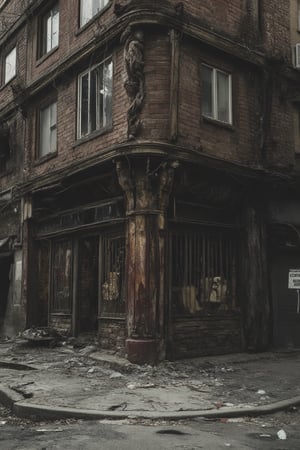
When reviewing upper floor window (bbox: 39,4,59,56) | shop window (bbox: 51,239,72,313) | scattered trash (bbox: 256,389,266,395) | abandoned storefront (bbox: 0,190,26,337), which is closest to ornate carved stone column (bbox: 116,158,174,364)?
scattered trash (bbox: 256,389,266,395)

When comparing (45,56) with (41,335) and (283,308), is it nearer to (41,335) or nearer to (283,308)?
(41,335)

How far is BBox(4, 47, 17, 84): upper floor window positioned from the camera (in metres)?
17.2

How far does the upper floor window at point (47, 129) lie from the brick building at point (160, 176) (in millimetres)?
55

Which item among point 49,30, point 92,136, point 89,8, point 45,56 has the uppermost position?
point 49,30

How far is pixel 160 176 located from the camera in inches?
415

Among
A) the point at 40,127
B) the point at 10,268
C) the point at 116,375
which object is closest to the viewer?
the point at 116,375

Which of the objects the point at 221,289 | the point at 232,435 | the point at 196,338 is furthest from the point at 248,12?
the point at 232,435

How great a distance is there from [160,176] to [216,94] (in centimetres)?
290

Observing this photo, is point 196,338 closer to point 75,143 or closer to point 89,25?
point 75,143

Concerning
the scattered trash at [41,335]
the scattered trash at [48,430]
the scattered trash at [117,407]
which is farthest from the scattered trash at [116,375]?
the scattered trash at [41,335]

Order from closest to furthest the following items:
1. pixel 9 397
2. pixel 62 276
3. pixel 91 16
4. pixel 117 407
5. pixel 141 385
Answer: pixel 117 407 → pixel 9 397 → pixel 141 385 → pixel 91 16 → pixel 62 276

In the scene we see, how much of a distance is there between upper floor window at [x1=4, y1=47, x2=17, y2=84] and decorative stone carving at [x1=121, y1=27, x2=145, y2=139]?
7.43m

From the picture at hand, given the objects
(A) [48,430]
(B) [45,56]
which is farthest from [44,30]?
(A) [48,430]

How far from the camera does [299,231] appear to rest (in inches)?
535
